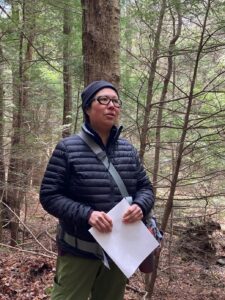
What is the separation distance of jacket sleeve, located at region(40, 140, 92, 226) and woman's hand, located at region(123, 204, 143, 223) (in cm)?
24

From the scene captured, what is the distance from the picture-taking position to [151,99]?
5633 millimetres

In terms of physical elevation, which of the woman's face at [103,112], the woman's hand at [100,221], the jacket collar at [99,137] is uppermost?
the woman's face at [103,112]

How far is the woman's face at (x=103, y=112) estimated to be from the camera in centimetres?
247

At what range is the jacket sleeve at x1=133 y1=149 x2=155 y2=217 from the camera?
2.47 metres

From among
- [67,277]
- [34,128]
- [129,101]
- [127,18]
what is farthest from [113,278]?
[34,128]

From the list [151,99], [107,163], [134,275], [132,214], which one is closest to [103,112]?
[107,163]

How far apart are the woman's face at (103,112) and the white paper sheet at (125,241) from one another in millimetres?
542

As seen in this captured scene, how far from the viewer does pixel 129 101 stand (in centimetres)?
607

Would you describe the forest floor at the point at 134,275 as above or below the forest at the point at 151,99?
below

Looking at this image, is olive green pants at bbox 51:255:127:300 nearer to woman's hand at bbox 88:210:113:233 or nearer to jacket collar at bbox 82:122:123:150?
woman's hand at bbox 88:210:113:233

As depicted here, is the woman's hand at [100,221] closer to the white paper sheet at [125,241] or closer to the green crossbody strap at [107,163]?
the white paper sheet at [125,241]

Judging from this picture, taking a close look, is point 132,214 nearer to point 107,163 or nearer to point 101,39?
point 107,163

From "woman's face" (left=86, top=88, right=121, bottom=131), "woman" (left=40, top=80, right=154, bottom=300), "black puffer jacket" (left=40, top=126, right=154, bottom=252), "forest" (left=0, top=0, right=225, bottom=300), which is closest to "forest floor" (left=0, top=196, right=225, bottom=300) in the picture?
"forest" (left=0, top=0, right=225, bottom=300)

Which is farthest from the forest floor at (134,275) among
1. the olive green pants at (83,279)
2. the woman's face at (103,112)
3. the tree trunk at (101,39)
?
the tree trunk at (101,39)
